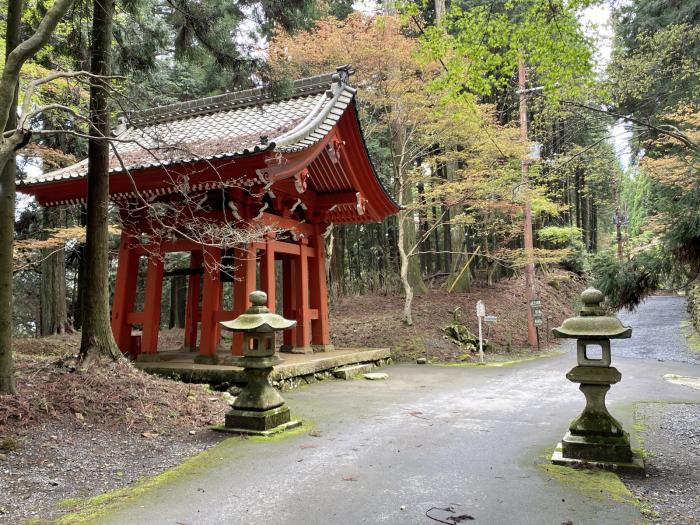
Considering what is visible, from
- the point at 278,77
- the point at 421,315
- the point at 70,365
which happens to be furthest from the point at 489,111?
the point at 70,365

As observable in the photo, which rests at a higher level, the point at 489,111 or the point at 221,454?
the point at 489,111

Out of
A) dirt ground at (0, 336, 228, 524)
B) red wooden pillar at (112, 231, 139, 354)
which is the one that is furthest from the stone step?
red wooden pillar at (112, 231, 139, 354)

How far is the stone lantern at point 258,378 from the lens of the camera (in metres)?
4.75

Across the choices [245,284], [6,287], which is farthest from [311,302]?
[6,287]

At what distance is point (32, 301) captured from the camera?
58.3 ft

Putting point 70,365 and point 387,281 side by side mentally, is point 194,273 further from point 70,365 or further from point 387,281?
point 387,281

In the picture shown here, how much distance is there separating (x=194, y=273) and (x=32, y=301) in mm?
11836

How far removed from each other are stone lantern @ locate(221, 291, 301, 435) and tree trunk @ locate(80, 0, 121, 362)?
1723mm

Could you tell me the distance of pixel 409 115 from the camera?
1238cm

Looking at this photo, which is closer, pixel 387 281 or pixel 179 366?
pixel 179 366

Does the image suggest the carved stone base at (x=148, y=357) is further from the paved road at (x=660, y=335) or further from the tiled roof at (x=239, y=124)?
the paved road at (x=660, y=335)

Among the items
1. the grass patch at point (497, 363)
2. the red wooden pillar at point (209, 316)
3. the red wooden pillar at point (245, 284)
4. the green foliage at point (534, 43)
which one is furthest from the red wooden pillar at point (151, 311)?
the grass patch at point (497, 363)

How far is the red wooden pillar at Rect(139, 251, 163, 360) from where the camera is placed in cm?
810

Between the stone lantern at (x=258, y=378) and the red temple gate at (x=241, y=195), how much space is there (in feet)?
5.41
